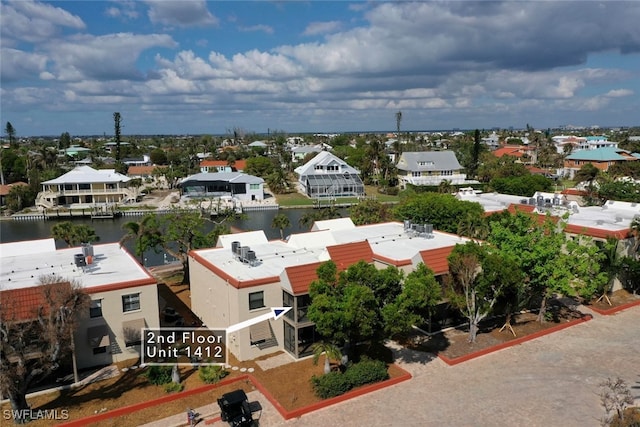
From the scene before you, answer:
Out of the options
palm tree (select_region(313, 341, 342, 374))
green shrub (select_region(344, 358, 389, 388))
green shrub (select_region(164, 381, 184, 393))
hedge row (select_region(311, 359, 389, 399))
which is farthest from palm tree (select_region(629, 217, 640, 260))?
green shrub (select_region(164, 381, 184, 393))

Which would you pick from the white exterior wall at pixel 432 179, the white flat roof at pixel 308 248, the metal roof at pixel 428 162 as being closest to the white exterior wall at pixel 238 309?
the white flat roof at pixel 308 248

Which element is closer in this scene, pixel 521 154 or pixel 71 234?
pixel 71 234

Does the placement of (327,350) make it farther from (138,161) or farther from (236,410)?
(138,161)

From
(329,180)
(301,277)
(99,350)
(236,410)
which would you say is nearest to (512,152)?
(329,180)

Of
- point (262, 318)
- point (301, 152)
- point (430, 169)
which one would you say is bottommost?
point (262, 318)

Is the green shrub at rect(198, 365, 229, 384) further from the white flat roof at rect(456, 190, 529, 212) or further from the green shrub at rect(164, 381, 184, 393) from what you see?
the white flat roof at rect(456, 190, 529, 212)

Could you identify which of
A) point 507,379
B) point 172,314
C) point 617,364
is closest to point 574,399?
point 507,379

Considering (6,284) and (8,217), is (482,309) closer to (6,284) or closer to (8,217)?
(6,284)
